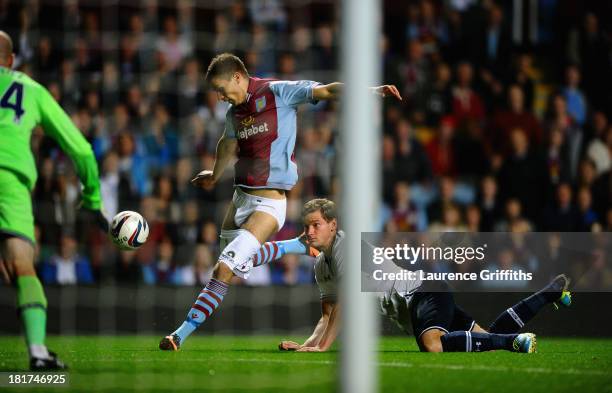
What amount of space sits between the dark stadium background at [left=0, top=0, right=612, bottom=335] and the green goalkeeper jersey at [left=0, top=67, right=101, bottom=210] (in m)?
3.26

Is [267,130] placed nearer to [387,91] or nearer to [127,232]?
[387,91]

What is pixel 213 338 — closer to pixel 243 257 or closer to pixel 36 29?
pixel 243 257

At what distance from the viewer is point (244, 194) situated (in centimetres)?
725

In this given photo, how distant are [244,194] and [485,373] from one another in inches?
93.0

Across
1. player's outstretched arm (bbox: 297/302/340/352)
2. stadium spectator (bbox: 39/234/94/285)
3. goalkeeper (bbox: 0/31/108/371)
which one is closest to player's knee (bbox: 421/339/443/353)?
player's outstretched arm (bbox: 297/302/340/352)

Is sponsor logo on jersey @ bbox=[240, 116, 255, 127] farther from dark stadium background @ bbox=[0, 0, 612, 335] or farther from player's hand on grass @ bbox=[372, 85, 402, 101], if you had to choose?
dark stadium background @ bbox=[0, 0, 612, 335]

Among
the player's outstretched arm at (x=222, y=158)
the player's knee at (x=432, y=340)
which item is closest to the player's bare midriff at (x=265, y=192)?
the player's outstretched arm at (x=222, y=158)

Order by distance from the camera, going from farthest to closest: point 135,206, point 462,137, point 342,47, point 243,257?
point 462,137 → point 135,206 → point 243,257 → point 342,47

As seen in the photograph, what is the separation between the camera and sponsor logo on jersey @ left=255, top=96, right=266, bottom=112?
7090 mm

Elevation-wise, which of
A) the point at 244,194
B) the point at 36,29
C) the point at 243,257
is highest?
the point at 36,29

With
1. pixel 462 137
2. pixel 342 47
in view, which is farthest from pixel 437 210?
pixel 342 47

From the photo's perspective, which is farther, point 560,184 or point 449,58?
point 449,58

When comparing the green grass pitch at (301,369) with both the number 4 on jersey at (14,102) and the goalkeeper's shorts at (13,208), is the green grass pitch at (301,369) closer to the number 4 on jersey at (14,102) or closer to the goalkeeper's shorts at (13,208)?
the goalkeeper's shorts at (13,208)

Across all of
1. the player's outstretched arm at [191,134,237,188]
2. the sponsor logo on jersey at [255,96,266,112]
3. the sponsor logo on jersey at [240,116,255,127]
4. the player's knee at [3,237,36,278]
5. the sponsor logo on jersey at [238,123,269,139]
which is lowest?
the player's knee at [3,237,36,278]
